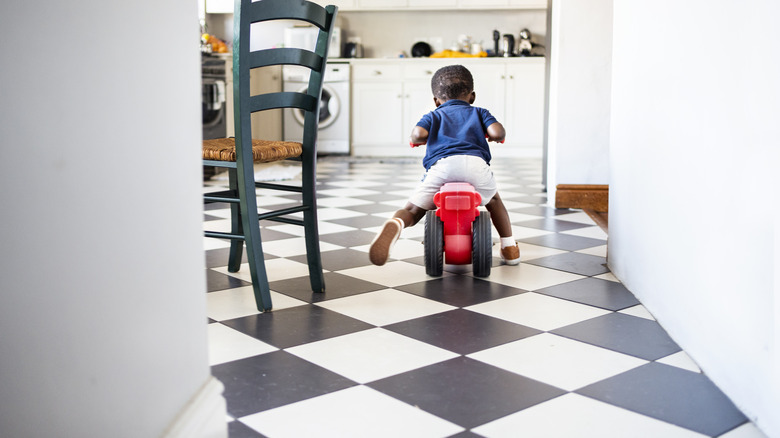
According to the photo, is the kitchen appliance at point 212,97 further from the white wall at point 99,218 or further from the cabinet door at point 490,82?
the white wall at point 99,218

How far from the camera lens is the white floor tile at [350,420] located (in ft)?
3.85

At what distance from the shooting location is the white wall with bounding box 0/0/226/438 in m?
0.67

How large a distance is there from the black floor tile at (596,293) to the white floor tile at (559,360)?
0.37 metres

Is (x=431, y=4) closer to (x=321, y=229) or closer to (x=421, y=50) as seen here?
(x=421, y=50)

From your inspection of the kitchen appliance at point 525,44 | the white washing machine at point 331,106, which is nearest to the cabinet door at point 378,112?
the white washing machine at point 331,106

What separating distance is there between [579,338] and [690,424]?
48cm

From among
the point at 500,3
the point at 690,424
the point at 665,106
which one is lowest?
the point at 690,424

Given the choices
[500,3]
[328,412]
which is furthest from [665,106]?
[500,3]

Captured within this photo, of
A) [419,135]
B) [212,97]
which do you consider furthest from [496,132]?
[212,97]

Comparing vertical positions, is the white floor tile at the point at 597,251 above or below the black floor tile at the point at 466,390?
above

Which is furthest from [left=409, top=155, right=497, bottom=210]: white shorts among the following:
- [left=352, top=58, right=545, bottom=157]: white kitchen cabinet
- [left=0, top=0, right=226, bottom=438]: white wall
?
[left=352, top=58, right=545, bottom=157]: white kitchen cabinet

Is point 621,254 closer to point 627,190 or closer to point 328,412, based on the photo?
point 627,190

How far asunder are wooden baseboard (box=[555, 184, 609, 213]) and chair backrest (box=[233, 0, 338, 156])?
2.02 metres

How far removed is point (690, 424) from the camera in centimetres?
121
